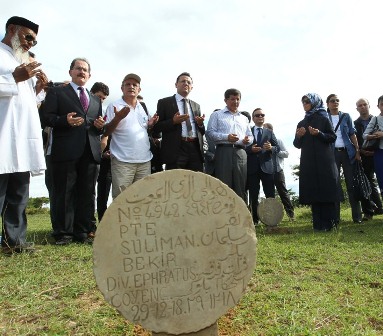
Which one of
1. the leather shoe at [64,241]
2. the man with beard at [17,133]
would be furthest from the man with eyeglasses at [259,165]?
the man with beard at [17,133]

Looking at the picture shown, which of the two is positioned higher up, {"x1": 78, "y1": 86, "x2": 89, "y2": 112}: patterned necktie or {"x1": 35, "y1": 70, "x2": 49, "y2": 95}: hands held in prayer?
{"x1": 35, "y1": 70, "x2": 49, "y2": 95}: hands held in prayer

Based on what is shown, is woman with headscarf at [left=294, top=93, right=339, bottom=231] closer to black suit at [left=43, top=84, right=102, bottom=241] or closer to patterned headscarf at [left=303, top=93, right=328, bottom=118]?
patterned headscarf at [left=303, top=93, right=328, bottom=118]

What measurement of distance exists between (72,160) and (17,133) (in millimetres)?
827

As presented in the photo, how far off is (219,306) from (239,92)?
4.10 m

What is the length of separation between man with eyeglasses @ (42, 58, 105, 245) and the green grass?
0.41 metres

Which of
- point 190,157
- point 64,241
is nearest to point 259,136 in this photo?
point 190,157

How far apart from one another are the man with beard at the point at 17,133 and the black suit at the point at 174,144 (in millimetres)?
Result: 1606

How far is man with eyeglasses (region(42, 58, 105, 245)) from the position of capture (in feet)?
15.0

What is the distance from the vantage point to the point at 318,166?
579 cm

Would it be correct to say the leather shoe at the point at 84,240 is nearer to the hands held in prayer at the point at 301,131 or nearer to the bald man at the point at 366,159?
the hands held in prayer at the point at 301,131

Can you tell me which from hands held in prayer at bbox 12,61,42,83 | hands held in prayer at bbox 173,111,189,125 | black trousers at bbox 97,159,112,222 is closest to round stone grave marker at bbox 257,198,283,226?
hands held in prayer at bbox 173,111,189,125

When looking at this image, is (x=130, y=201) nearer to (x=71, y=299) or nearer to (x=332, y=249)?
(x=71, y=299)

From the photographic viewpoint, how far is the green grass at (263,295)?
243cm

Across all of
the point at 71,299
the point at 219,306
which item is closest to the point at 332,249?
the point at 219,306
